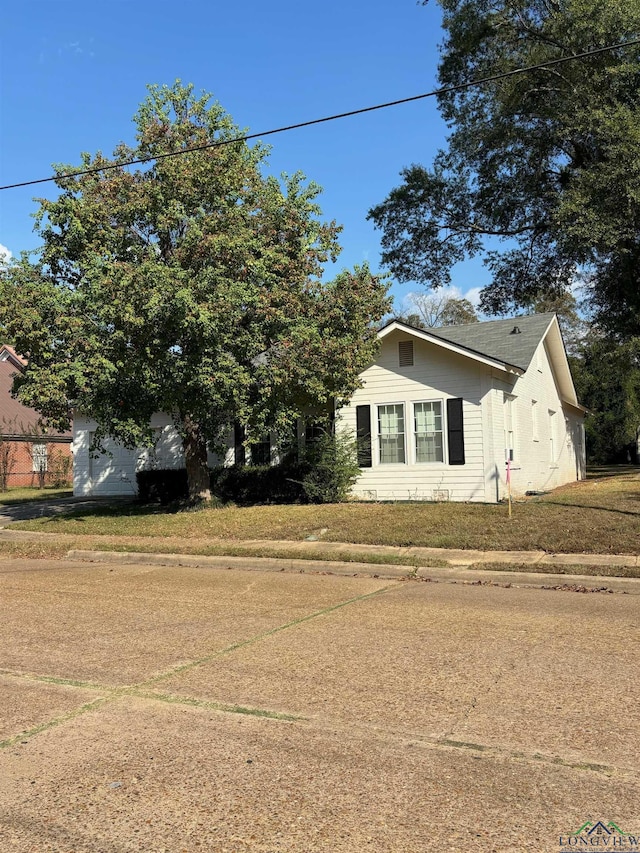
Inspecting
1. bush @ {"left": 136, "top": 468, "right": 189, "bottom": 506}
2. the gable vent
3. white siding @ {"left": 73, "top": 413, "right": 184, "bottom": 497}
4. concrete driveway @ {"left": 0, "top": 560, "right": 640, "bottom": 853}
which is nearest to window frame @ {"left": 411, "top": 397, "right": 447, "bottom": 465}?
the gable vent

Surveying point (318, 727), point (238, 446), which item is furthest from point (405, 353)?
point (318, 727)

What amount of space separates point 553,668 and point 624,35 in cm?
2105

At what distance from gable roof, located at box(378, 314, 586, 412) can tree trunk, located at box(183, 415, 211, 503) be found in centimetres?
562

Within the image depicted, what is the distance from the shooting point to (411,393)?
1867 cm

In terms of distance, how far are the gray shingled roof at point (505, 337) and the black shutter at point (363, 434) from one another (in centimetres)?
288

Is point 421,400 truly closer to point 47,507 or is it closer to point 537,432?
point 537,432

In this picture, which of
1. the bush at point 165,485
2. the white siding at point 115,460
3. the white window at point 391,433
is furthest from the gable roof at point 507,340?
the white siding at point 115,460

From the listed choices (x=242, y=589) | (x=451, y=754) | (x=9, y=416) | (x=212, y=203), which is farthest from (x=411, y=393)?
(x=9, y=416)

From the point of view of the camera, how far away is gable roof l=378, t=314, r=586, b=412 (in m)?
17.9

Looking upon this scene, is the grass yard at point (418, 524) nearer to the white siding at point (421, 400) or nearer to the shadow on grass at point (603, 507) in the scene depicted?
the shadow on grass at point (603, 507)

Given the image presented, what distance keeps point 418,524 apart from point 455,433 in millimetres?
4768

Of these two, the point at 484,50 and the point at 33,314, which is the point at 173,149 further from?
the point at 484,50

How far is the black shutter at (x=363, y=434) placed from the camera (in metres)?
19.1

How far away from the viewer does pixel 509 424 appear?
19094 millimetres
